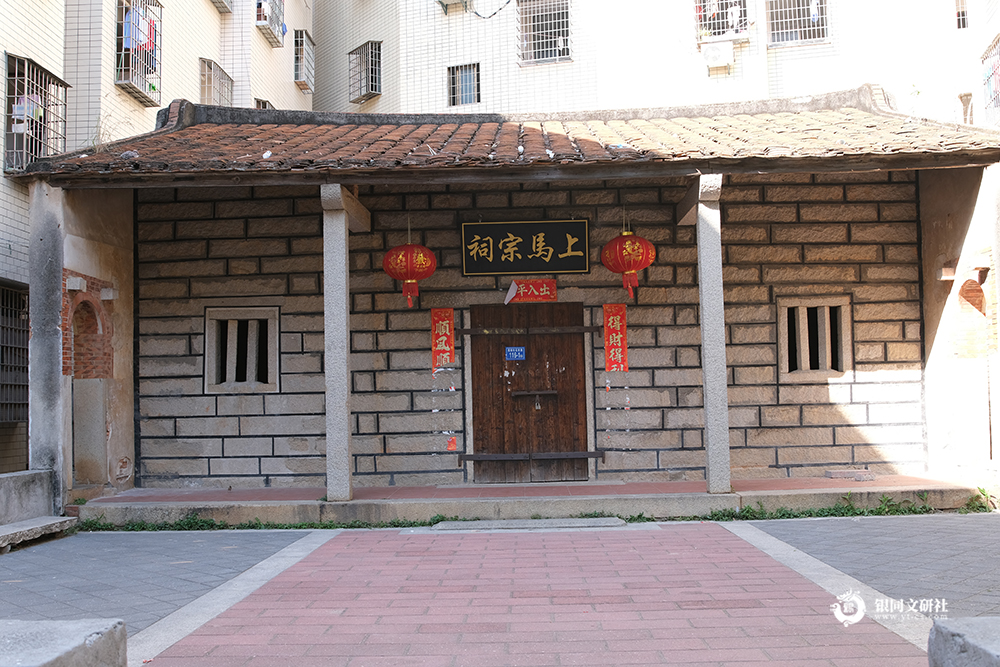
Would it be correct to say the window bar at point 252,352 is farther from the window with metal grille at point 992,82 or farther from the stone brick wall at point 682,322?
the window with metal grille at point 992,82

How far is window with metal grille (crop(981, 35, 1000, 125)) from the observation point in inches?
534

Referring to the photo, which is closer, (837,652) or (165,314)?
(837,652)

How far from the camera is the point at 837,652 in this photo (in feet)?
11.9

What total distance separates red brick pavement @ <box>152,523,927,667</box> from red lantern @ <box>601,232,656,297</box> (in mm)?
2994

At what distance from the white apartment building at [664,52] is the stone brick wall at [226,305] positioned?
9.55m

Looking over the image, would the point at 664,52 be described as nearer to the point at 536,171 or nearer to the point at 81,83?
the point at 536,171

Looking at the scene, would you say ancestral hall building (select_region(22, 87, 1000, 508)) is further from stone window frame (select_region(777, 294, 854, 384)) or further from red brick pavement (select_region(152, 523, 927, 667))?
red brick pavement (select_region(152, 523, 927, 667))

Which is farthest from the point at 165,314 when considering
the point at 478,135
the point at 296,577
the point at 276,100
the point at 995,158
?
the point at 276,100

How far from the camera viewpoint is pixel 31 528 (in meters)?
6.81

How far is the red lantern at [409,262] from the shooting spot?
8062mm

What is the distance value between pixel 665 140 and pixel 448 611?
551 cm

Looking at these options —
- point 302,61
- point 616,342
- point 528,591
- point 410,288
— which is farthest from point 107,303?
point 302,61

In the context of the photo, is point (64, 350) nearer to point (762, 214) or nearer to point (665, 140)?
point (665, 140)

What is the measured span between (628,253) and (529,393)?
197 cm
